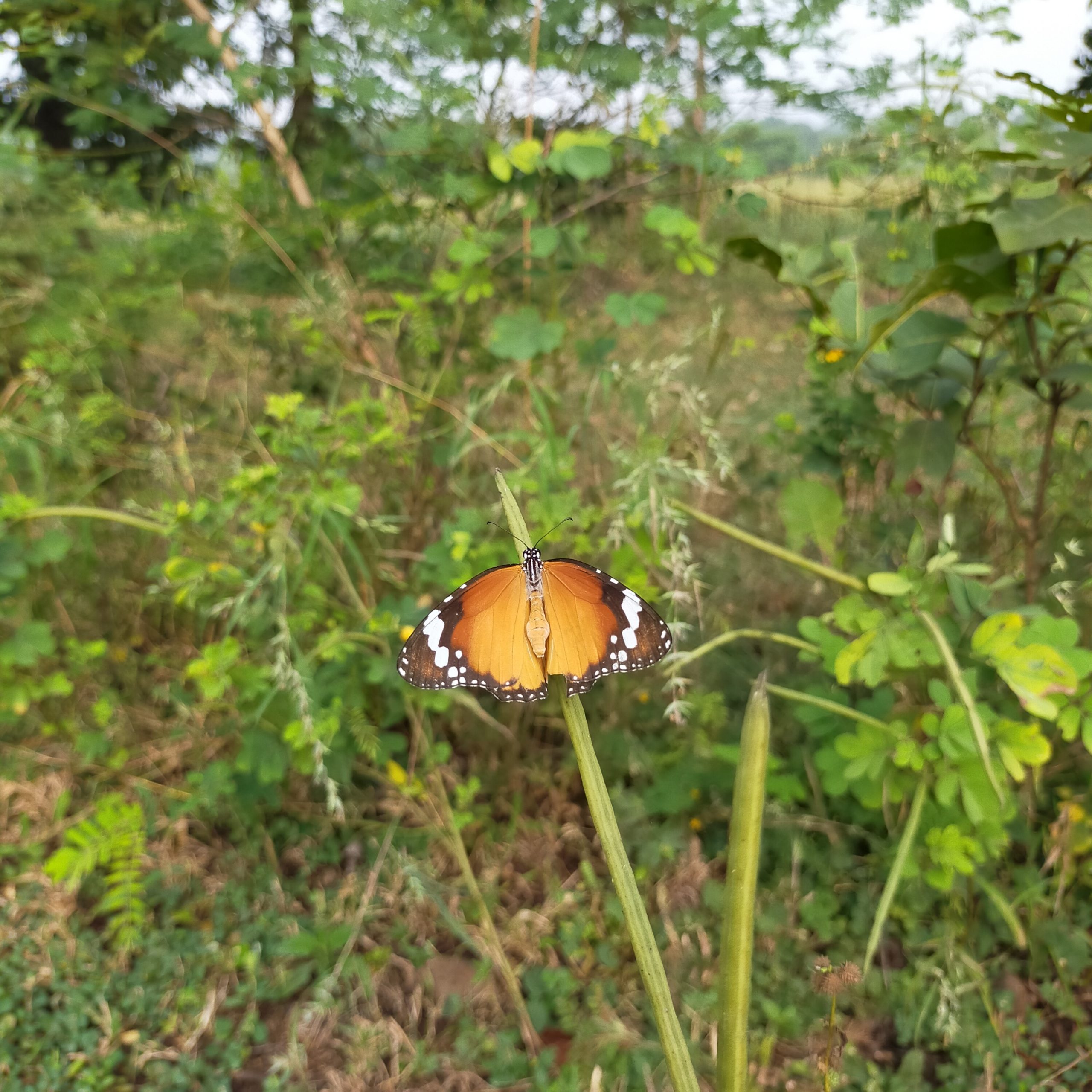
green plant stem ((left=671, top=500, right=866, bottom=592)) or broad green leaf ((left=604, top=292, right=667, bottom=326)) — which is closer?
green plant stem ((left=671, top=500, right=866, bottom=592))

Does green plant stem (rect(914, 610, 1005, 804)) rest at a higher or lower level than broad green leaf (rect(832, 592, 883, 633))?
lower

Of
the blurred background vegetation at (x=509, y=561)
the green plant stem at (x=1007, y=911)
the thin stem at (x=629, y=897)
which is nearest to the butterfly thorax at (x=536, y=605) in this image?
the thin stem at (x=629, y=897)

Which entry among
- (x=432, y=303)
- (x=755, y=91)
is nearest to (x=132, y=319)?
(x=432, y=303)

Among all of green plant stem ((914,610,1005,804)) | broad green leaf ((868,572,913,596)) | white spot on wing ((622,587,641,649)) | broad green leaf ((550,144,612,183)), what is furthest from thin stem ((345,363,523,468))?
green plant stem ((914,610,1005,804))

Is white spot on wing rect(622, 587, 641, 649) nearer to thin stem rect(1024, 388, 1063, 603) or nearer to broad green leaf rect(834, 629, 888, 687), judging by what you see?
broad green leaf rect(834, 629, 888, 687)

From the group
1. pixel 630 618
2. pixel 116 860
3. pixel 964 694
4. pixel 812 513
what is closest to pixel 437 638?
pixel 630 618

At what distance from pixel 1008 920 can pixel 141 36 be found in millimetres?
3119

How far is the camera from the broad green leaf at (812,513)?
4.99 ft

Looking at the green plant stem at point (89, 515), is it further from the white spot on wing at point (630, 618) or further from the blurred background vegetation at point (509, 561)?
the white spot on wing at point (630, 618)

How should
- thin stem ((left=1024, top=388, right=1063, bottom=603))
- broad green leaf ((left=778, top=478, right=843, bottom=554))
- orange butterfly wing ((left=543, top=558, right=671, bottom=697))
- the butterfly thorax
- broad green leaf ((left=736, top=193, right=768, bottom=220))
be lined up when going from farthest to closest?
broad green leaf ((left=736, top=193, right=768, bottom=220)) → broad green leaf ((left=778, top=478, right=843, bottom=554)) → thin stem ((left=1024, top=388, right=1063, bottom=603)) → orange butterfly wing ((left=543, top=558, right=671, bottom=697)) → the butterfly thorax

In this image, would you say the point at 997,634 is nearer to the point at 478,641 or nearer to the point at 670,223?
the point at 478,641

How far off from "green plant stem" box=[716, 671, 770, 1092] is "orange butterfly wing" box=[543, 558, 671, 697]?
0.34m

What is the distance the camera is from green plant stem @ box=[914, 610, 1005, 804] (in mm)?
1045

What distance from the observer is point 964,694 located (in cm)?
107
